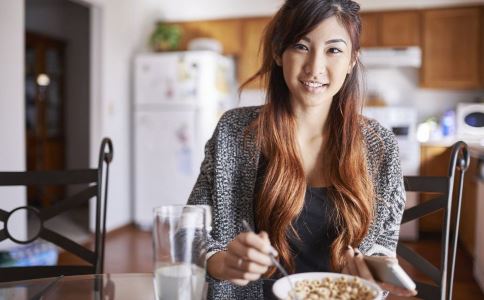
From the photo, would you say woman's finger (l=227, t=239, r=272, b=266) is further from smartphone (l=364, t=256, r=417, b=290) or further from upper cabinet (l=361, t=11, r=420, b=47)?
upper cabinet (l=361, t=11, r=420, b=47)

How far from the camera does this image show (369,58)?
4.40 meters

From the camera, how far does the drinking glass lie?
69 centimetres

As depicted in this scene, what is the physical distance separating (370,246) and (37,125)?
5.05 meters

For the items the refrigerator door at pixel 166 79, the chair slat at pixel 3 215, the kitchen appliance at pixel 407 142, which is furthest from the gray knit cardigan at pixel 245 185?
the refrigerator door at pixel 166 79

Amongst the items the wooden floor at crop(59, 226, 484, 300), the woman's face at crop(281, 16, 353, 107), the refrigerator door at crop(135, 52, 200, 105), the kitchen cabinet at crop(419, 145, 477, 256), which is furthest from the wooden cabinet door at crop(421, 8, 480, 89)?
the woman's face at crop(281, 16, 353, 107)

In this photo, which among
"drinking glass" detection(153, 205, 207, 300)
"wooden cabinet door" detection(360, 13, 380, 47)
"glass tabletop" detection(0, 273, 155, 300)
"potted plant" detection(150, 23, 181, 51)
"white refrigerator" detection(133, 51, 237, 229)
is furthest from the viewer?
"potted plant" detection(150, 23, 181, 51)

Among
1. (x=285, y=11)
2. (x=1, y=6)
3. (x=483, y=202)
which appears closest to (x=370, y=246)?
(x=285, y=11)

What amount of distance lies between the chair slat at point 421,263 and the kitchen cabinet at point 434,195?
9.06 feet

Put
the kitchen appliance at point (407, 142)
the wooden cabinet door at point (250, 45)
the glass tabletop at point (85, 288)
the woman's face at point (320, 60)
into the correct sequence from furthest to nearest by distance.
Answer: the wooden cabinet door at point (250, 45), the kitchen appliance at point (407, 142), the woman's face at point (320, 60), the glass tabletop at point (85, 288)

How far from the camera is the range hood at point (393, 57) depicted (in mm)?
4289

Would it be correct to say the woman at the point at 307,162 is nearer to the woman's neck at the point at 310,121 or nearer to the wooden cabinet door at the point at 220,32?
the woman's neck at the point at 310,121

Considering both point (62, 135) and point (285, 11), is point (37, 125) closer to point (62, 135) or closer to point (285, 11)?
point (62, 135)

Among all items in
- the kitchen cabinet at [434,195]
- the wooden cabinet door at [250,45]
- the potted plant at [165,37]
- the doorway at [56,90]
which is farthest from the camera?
the doorway at [56,90]

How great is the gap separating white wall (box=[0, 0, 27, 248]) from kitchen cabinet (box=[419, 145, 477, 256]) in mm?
3121
